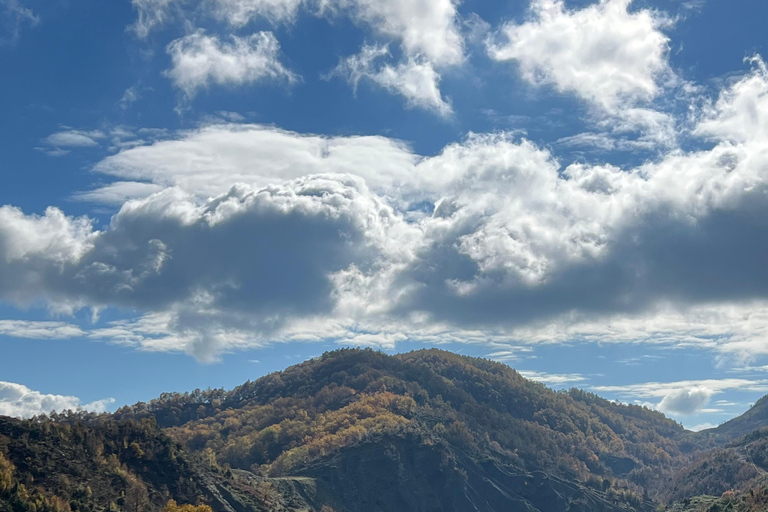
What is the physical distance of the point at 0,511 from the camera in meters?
197
